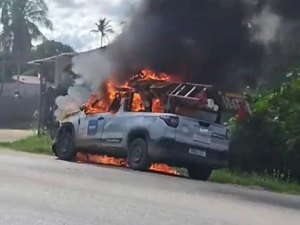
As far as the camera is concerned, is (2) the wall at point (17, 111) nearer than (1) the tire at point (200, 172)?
No

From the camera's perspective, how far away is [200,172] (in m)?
18.8

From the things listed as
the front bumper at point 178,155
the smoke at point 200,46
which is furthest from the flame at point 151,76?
the front bumper at point 178,155

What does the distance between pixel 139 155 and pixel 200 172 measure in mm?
1403

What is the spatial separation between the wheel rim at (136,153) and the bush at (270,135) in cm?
274

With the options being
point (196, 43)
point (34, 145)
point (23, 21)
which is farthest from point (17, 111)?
point (196, 43)

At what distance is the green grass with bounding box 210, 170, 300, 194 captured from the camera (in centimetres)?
1717

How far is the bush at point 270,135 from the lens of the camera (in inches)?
780

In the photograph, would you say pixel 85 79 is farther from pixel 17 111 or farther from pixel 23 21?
pixel 23 21

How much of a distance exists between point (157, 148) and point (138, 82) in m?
2.57

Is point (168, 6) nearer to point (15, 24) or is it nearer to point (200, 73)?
point (200, 73)

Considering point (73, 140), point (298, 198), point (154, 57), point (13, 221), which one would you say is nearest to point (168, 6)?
point (154, 57)

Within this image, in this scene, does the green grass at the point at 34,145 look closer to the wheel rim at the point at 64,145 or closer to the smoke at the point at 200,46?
the wheel rim at the point at 64,145

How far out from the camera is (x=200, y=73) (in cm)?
2175

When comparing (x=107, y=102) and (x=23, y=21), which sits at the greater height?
(x=23, y=21)
